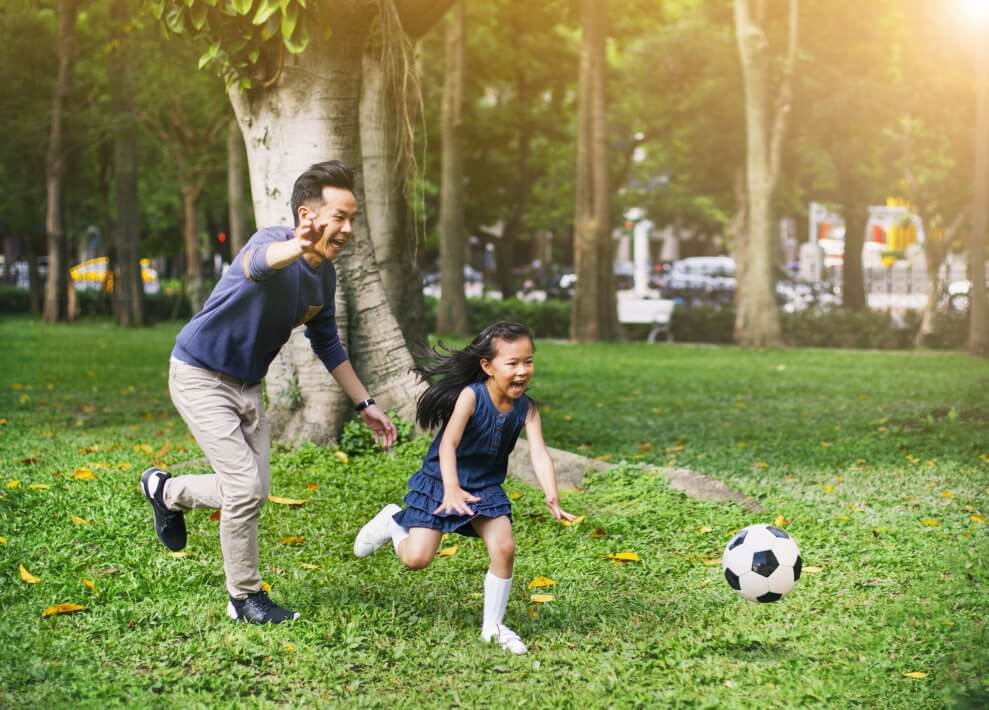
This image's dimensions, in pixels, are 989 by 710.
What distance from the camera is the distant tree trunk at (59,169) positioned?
1027 inches

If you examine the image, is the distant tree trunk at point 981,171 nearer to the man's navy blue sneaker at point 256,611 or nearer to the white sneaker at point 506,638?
the white sneaker at point 506,638

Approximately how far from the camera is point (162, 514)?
5.21m

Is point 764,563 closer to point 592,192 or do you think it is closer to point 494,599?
point 494,599

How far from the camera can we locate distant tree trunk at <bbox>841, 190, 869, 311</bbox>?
29.6 m

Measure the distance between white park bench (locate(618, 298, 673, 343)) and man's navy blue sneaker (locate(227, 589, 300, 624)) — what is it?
2152 cm

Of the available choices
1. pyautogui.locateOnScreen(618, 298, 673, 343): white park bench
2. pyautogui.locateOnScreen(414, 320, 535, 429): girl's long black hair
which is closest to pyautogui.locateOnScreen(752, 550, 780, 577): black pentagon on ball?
pyautogui.locateOnScreen(414, 320, 535, 429): girl's long black hair

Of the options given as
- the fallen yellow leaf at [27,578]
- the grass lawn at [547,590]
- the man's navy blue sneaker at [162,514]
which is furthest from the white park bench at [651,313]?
the fallen yellow leaf at [27,578]

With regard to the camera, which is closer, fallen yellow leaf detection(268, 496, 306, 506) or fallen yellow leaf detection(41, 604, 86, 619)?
fallen yellow leaf detection(41, 604, 86, 619)

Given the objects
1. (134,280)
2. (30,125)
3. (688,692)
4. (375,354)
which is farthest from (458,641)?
(30,125)

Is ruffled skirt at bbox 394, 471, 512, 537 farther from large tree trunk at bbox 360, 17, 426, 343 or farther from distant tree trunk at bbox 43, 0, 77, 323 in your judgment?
distant tree trunk at bbox 43, 0, 77, 323

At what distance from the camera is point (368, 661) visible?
4508mm

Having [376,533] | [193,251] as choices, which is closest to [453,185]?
[193,251]

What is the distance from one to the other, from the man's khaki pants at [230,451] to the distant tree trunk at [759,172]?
18.1 m

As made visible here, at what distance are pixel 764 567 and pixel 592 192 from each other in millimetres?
18473
